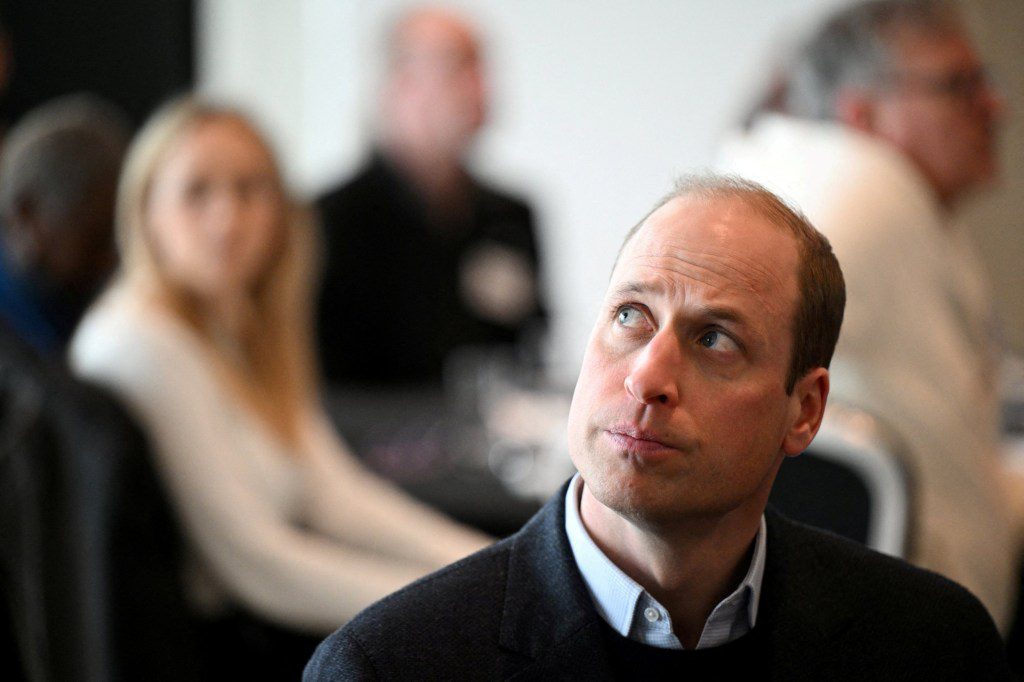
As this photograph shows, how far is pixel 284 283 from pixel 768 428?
178 centimetres

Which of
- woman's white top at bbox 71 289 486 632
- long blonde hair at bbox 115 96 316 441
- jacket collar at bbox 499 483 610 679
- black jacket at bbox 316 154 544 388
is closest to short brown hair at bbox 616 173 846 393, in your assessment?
jacket collar at bbox 499 483 610 679

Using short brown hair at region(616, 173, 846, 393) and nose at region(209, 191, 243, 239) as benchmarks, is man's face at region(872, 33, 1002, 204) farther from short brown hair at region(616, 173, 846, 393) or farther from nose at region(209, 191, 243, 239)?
nose at region(209, 191, 243, 239)

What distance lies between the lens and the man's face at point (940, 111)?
2.12 m

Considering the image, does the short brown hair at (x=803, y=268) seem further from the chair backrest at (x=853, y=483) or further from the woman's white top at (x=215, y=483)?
the woman's white top at (x=215, y=483)

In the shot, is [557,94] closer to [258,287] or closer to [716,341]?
[258,287]

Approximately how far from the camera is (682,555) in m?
1.09

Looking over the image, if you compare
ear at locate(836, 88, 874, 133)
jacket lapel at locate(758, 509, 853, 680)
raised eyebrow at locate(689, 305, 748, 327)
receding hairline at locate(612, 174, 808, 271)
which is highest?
receding hairline at locate(612, 174, 808, 271)

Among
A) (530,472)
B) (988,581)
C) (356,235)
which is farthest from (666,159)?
(988,581)

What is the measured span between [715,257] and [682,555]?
10.2 inches

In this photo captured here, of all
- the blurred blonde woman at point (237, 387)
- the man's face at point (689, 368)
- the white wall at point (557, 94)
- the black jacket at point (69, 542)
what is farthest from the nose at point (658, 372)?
the white wall at point (557, 94)

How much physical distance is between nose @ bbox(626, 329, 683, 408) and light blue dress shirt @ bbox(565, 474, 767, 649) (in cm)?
16

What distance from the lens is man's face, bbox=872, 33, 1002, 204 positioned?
6.95 ft

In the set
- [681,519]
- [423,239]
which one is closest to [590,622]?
[681,519]

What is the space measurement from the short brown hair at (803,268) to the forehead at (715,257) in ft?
0.03
